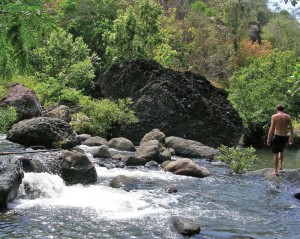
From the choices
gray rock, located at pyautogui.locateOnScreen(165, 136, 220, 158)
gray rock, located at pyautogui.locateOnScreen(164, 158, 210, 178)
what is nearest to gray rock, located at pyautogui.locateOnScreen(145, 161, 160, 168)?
gray rock, located at pyautogui.locateOnScreen(164, 158, 210, 178)

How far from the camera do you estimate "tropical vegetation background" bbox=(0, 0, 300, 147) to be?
8.96ft

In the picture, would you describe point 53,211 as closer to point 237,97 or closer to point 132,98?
point 132,98

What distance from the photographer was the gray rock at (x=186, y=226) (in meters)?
7.19

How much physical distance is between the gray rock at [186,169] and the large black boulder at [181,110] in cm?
577

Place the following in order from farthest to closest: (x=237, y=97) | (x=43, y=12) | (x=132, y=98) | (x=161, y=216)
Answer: (x=237, y=97)
(x=132, y=98)
(x=161, y=216)
(x=43, y=12)

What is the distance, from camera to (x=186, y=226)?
23.9ft

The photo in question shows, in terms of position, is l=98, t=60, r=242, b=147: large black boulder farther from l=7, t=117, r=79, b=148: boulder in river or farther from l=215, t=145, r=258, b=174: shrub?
l=215, t=145, r=258, b=174: shrub

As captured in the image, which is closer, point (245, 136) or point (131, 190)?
point (131, 190)

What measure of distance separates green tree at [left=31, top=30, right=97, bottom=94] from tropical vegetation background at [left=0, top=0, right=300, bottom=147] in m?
0.06

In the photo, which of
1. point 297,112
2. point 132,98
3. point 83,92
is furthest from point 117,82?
point 297,112

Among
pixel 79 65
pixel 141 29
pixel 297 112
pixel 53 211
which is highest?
pixel 141 29

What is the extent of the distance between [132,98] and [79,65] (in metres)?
6.36

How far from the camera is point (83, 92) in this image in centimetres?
2545

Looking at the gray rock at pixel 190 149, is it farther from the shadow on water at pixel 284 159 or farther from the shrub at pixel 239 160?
the shrub at pixel 239 160
